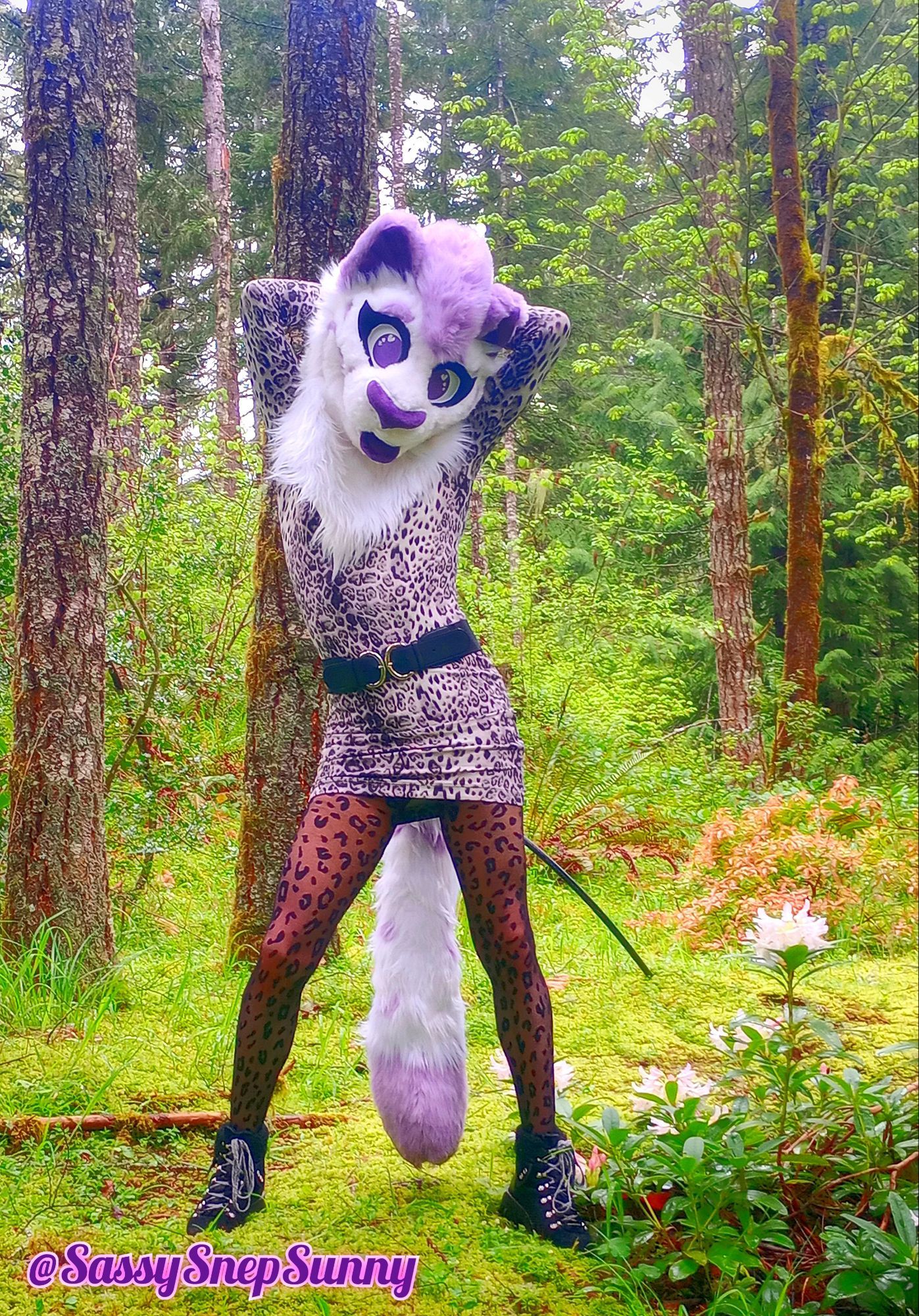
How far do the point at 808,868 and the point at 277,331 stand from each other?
231cm

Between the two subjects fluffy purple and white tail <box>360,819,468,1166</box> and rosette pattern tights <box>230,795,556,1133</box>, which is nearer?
rosette pattern tights <box>230,795,556,1133</box>

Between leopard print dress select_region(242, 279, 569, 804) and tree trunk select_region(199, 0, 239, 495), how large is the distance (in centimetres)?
375

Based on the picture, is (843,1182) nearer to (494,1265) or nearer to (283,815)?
(494,1265)

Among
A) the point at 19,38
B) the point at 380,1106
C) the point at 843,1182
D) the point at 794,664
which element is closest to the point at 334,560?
the point at 380,1106

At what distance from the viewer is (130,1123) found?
7.43ft

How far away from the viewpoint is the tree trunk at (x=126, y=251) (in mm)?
4508

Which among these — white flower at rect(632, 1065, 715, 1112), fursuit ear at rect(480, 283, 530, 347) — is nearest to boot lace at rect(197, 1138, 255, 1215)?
white flower at rect(632, 1065, 715, 1112)

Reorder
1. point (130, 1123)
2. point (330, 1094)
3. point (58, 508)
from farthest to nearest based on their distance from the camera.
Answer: point (58, 508) < point (330, 1094) < point (130, 1123)

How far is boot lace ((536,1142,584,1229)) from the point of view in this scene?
181cm

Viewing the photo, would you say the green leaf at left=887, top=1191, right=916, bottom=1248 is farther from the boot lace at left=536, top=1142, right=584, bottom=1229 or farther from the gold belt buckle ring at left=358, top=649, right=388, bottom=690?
the gold belt buckle ring at left=358, top=649, right=388, bottom=690

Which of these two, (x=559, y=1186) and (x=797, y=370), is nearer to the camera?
(x=559, y=1186)

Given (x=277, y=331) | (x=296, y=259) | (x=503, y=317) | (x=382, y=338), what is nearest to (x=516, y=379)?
(x=503, y=317)

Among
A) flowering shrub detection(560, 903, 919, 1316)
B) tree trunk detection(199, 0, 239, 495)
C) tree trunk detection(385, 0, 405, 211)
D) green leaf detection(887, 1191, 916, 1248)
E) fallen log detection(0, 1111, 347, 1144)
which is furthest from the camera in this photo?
tree trunk detection(199, 0, 239, 495)

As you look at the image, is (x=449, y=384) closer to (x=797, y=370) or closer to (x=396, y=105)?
(x=797, y=370)
